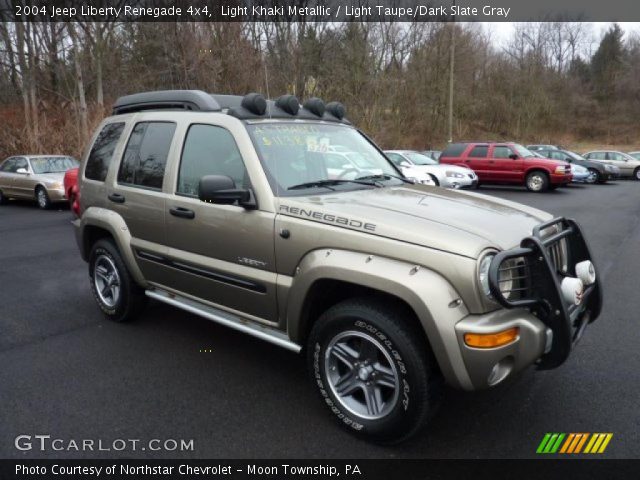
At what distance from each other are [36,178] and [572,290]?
47.2 feet

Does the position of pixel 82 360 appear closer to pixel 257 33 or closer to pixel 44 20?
→ pixel 44 20

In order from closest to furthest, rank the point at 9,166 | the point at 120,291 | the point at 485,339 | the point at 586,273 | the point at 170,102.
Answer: the point at 485,339 < the point at 586,273 < the point at 170,102 < the point at 120,291 < the point at 9,166

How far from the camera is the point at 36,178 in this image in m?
13.7

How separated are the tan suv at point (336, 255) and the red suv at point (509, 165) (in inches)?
607

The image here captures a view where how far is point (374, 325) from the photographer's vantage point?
2.75 m

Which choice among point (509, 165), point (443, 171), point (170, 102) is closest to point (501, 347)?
point (170, 102)

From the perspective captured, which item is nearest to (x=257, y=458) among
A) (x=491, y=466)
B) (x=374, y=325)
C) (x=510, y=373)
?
(x=374, y=325)

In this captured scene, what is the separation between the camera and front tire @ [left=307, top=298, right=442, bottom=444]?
267 centimetres

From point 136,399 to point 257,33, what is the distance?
24029 millimetres

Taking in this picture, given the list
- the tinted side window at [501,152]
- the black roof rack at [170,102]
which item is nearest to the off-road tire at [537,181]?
the tinted side window at [501,152]

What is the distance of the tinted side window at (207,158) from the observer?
139 inches

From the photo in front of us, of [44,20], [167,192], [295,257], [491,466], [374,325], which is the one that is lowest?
[491,466]

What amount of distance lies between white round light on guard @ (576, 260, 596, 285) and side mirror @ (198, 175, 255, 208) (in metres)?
2.11

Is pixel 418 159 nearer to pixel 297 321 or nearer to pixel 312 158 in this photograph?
pixel 312 158
